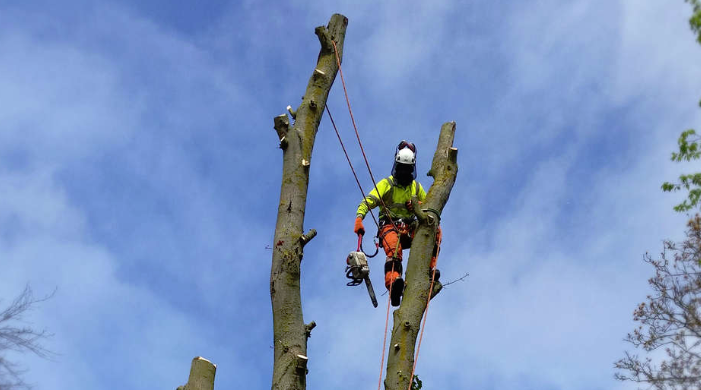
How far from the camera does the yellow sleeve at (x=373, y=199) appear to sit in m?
7.48

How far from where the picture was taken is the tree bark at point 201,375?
4477 millimetres

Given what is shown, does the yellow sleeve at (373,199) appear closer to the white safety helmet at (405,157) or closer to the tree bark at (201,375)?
the white safety helmet at (405,157)

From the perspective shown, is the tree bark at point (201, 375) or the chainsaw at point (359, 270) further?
the chainsaw at point (359, 270)

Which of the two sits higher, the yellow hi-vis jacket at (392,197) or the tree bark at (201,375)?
the yellow hi-vis jacket at (392,197)

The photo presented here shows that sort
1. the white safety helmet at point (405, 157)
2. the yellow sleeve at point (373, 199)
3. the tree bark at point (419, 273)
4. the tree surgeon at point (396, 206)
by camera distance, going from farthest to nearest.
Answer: the white safety helmet at point (405, 157)
the yellow sleeve at point (373, 199)
the tree surgeon at point (396, 206)
the tree bark at point (419, 273)

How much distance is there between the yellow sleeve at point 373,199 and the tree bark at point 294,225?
1.56m

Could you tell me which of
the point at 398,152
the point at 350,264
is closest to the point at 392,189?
the point at 398,152

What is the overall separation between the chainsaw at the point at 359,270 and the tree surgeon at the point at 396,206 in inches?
7.6

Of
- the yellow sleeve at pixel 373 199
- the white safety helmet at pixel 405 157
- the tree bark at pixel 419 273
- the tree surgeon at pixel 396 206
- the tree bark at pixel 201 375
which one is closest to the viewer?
the tree bark at pixel 201 375

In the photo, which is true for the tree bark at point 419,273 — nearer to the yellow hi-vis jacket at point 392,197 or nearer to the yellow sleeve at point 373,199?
the yellow sleeve at point 373,199

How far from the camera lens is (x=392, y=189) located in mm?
7719

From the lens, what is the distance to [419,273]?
569 cm

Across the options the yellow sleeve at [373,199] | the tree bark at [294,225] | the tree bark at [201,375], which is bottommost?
the tree bark at [201,375]

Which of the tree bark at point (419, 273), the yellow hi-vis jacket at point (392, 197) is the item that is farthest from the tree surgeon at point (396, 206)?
the tree bark at point (419, 273)
